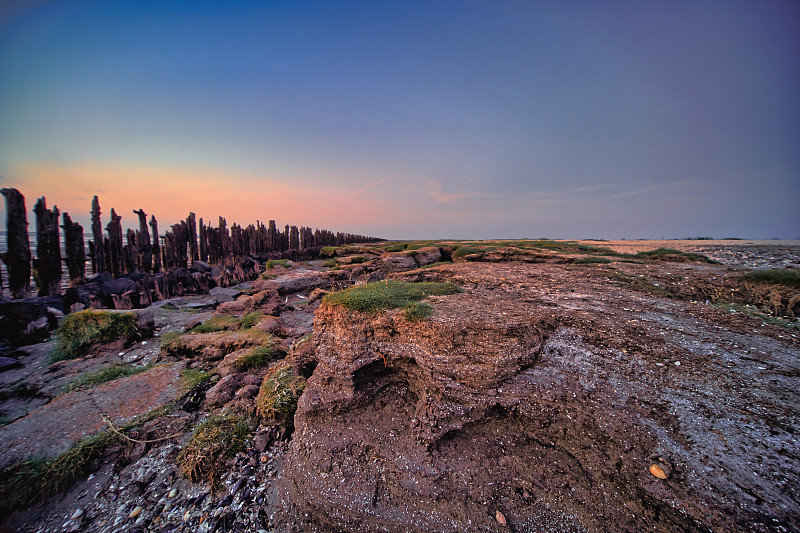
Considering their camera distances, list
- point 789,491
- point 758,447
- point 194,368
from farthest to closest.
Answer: point 194,368 → point 758,447 → point 789,491

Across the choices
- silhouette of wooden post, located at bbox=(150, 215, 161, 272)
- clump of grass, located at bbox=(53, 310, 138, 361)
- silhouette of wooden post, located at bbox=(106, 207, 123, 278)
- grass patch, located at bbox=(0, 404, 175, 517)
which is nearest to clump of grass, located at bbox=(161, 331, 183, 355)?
clump of grass, located at bbox=(53, 310, 138, 361)

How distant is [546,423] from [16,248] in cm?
1382

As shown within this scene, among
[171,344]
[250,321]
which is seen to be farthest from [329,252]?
[171,344]

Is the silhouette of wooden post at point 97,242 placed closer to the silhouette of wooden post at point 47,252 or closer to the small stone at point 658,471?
the silhouette of wooden post at point 47,252

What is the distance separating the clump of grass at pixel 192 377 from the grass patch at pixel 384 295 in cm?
302

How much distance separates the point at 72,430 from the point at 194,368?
1.76 metres

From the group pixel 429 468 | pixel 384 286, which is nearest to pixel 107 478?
pixel 429 468

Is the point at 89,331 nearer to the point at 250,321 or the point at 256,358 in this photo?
the point at 250,321

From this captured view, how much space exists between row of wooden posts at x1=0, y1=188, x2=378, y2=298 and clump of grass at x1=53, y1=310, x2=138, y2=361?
3460 mm

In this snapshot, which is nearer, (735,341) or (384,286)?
(735,341)

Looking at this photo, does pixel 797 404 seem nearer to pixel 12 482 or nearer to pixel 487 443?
pixel 487 443

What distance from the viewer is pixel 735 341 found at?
3.24m

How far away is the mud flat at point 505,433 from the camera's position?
2.20m

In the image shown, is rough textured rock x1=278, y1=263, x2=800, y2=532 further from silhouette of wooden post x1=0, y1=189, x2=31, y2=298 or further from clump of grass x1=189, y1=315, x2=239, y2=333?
silhouette of wooden post x1=0, y1=189, x2=31, y2=298
